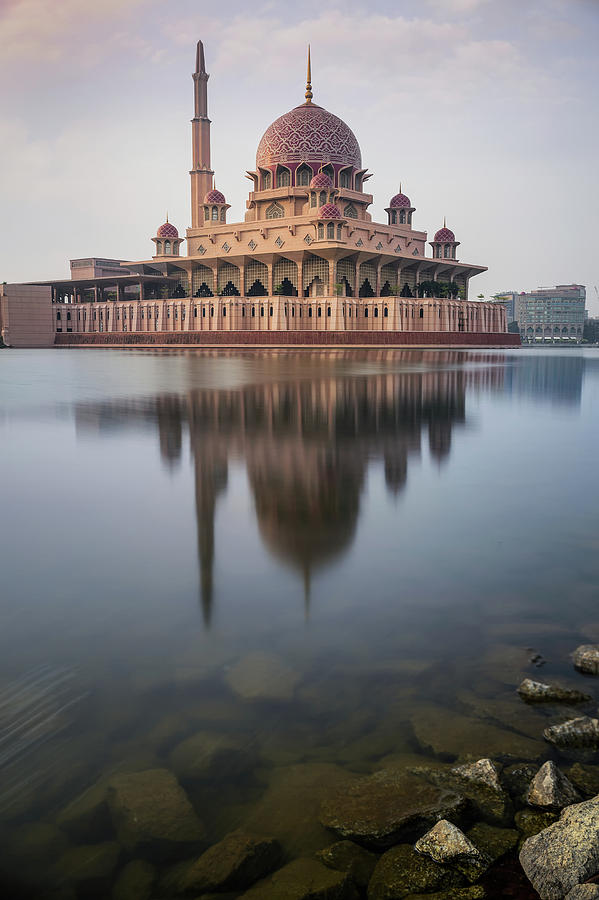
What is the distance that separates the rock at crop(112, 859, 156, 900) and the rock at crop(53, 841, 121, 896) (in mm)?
41

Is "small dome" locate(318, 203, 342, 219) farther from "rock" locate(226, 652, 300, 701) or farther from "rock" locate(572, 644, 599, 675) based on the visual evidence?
"rock" locate(226, 652, 300, 701)

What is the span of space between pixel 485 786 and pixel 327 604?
4.81 ft

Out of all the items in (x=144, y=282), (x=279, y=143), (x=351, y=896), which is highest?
(x=279, y=143)

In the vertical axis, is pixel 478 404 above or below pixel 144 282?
below

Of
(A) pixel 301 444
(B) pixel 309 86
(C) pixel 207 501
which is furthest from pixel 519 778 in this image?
(B) pixel 309 86

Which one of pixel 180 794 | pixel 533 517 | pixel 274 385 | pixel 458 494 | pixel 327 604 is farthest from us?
pixel 274 385

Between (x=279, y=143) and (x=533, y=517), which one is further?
(x=279, y=143)

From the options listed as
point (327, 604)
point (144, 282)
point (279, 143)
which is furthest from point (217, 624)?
point (144, 282)

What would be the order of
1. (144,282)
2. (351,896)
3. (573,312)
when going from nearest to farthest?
1. (351,896)
2. (144,282)
3. (573,312)

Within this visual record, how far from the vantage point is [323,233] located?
56.1 meters

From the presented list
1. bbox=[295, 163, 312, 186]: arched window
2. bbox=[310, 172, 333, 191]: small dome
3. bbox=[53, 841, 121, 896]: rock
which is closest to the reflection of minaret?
bbox=[53, 841, 121, 896]: rock

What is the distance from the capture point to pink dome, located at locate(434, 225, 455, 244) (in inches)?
2749

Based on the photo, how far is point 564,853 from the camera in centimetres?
208

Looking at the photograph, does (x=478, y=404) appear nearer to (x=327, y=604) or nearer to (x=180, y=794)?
(x=327, y=604)
